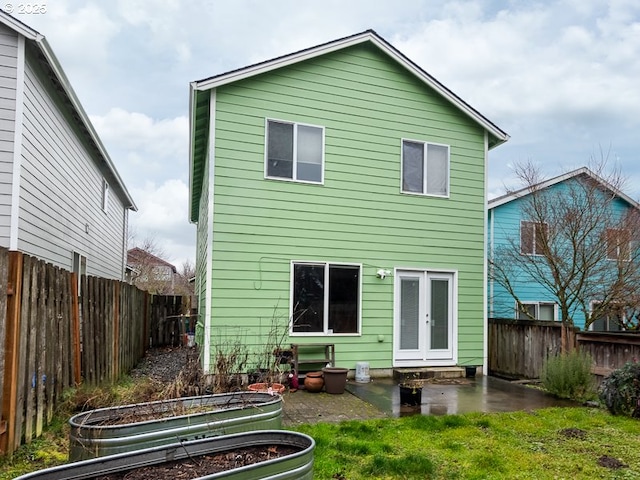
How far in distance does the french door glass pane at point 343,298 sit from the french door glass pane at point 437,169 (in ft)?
8.62

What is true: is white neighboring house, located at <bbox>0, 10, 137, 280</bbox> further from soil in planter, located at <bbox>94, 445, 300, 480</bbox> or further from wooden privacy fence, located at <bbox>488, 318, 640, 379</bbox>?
wooden privacy fence, located at <bbox>488, 318, 640, 379</bbox>

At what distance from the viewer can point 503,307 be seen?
16.4 m

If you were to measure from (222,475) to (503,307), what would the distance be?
15.3 meters

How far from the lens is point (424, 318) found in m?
10.4

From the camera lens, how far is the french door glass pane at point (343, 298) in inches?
380

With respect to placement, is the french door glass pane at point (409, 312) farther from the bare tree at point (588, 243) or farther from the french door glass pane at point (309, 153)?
the bare tree at point (588, 243)

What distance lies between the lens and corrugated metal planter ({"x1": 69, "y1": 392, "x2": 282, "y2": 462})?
3.45m

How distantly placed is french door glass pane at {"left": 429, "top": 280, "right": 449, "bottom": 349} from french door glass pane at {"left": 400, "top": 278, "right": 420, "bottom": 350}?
1.21ft

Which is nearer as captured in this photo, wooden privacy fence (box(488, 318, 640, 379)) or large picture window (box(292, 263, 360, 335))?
wooden privacy fence (box(488, 318, 640, 379))

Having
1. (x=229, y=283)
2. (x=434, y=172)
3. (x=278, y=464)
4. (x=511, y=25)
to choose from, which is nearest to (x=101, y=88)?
(x=229, y=283)

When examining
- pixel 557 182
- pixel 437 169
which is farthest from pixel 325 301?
pixel 557 182

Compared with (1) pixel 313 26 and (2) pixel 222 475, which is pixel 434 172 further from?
(2) pixel 222 475

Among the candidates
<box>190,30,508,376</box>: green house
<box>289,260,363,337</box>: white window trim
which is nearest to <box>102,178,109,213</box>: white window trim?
<box>190,30,508,376</box>: green house
